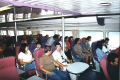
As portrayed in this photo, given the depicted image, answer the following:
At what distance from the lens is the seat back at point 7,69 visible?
2.09 meters

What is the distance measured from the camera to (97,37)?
270 inches

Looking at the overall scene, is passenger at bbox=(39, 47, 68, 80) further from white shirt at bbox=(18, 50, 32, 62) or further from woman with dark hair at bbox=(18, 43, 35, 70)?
white shirt at bbox=(18, 50, 32, 62)

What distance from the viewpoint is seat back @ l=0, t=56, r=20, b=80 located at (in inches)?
82.4

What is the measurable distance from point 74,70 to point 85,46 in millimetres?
3296

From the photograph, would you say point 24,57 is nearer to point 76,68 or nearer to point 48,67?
point 48,67

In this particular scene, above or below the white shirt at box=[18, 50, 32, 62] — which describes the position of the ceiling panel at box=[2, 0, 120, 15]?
above

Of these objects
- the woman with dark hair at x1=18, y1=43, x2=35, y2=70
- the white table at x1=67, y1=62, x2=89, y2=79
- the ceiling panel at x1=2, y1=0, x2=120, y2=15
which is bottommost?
the white table at x1=67, y1=62, x2=89, y2=79

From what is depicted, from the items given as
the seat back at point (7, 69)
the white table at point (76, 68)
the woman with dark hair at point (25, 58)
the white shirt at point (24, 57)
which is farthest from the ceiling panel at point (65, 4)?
the white table at point (76, 68)

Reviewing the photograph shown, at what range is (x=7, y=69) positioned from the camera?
220cm

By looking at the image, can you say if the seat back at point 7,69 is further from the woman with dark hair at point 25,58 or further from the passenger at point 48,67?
the woman with dark hair at point 25,58

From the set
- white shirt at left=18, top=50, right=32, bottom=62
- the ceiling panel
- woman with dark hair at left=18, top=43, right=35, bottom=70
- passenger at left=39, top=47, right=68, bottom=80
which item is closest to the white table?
passenger at left=39, top=47, right=68, bottom=80

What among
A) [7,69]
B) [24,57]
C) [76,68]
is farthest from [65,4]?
[24,57]

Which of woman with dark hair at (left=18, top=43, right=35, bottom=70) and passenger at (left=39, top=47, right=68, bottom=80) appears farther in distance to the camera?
woman with dark hair at (left=18, top=43, right=35, bottom=70)

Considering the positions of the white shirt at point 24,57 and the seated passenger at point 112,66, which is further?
the white shirt at point 24,57
